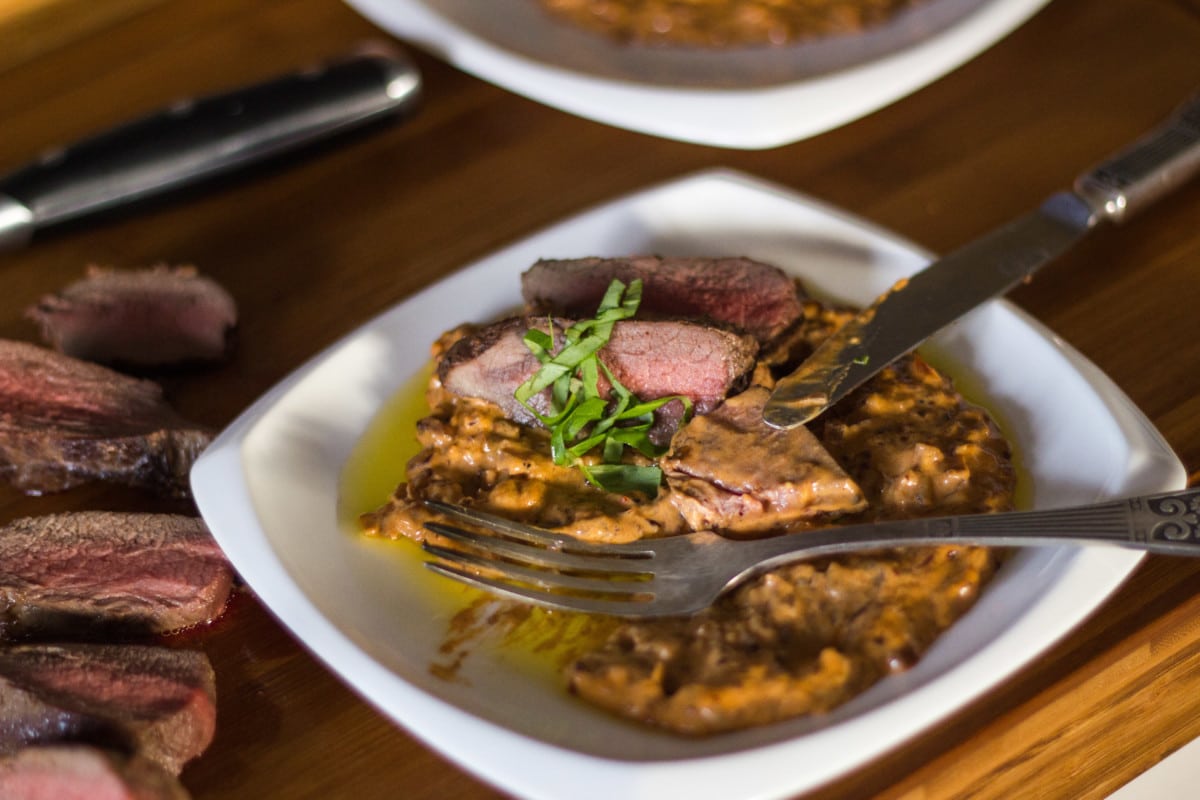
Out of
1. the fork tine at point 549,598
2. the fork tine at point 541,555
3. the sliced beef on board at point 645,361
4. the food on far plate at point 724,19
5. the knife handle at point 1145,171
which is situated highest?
the food on far plate at point 724,19

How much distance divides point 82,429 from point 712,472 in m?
1.25

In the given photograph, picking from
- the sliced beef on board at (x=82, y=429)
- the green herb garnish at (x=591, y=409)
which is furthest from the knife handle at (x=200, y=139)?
the green herb garnish at (x=591, y=409)

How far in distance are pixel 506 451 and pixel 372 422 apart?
14.6 inches

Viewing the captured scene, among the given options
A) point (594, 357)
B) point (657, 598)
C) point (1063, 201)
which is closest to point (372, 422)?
point (594, 357)

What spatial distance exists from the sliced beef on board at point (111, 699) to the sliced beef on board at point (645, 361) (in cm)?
67

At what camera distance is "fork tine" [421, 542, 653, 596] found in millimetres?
1954

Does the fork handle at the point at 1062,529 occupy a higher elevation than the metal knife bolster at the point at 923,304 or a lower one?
lower

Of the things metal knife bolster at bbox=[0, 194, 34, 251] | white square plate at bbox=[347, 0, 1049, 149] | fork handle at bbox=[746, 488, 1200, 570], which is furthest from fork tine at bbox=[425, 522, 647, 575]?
metal knife bolster at bbox=[0, 194, 34, 251]

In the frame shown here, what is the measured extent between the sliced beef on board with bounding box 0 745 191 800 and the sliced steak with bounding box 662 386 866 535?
903 mm

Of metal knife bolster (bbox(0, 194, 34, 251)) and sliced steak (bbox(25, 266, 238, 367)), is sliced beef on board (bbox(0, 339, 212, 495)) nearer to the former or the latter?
sliced steak (bbox(25, 266, 238, 367))

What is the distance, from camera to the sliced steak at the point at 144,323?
8.75 feet

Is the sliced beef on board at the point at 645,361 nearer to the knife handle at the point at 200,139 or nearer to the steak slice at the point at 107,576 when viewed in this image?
the steak slice at the point at 107,576

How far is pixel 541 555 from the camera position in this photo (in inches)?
78.3

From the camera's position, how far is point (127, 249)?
3.01 m
